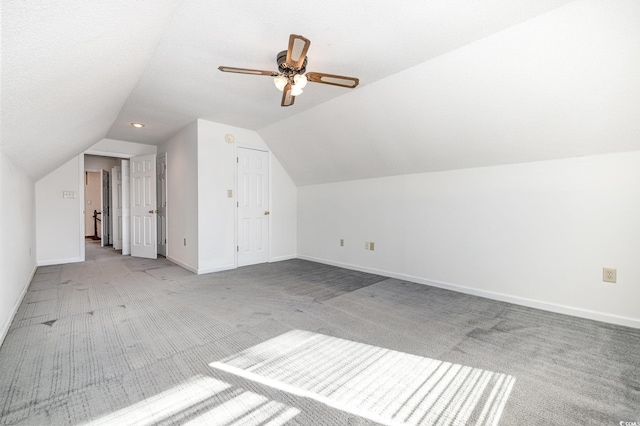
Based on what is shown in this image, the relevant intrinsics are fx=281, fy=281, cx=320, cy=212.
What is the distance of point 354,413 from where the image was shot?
54.6 inches

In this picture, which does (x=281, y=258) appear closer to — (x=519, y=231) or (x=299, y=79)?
(x=299, y=79)

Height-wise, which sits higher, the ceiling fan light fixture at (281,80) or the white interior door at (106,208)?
the ceiling fan light fixture at (281,80)

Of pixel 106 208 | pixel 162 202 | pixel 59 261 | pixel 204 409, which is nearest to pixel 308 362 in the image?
pixel 204 409

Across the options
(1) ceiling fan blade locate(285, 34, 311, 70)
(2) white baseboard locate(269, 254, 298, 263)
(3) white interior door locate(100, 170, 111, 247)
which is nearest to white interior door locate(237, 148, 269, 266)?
(2) white baseboard locate(269, 254, 298, 263)

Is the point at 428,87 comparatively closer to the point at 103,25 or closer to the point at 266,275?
the point at 103,25

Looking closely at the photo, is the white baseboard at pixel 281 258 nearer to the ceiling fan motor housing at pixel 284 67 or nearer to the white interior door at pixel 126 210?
the white interior door at pixel 126 210

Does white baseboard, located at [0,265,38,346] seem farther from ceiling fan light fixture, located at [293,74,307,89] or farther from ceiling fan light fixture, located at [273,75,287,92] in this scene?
ceiling fan light fixture, located at [293,74,307,89]

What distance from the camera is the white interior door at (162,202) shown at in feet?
17.2

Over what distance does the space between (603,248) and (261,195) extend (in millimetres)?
4370

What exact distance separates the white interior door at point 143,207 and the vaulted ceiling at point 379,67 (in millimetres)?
2101

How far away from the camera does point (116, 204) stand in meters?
6.47

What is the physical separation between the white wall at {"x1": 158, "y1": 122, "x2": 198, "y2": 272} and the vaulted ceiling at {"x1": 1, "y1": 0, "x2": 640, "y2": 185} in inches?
36.2

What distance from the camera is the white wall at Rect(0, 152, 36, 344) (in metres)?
2.17

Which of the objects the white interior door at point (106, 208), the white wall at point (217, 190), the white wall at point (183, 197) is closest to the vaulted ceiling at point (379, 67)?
the white wall at point (217, 190)
